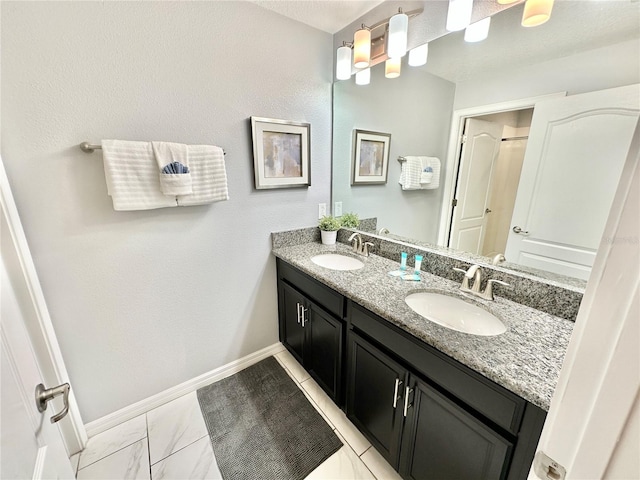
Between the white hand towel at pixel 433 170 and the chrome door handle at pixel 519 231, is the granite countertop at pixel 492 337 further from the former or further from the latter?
the white hand towel at pixel 433 170

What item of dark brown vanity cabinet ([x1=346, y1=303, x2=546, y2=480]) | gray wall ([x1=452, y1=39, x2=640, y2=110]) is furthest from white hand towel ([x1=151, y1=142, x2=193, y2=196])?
gray wall ([x1=452, y1=39, x2=640, y2=110])

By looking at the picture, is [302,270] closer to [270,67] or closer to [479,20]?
[270,67]

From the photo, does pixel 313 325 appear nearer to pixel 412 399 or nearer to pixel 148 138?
pixel 412 399

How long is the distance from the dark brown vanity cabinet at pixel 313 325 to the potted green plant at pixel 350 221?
1.84 ft

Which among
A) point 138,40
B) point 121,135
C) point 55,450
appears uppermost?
point 138,40

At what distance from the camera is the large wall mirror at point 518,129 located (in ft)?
3.19

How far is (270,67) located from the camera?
1633 millimetres

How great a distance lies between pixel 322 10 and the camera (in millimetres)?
1571

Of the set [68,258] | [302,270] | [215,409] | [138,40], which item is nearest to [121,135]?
[138,40]

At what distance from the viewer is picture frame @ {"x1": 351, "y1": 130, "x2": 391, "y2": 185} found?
6.07ft

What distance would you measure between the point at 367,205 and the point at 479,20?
116 centimetres

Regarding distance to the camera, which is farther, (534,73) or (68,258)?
(68,258)

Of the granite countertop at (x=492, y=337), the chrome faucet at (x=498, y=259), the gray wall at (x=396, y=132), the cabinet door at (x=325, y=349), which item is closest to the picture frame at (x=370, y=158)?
the gray wall at (x=396, y=132)

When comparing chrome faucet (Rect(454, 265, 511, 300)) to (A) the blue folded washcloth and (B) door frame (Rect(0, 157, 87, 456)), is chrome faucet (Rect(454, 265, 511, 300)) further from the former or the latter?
(B) door frame (Rect(0, 157, 87, 456))
